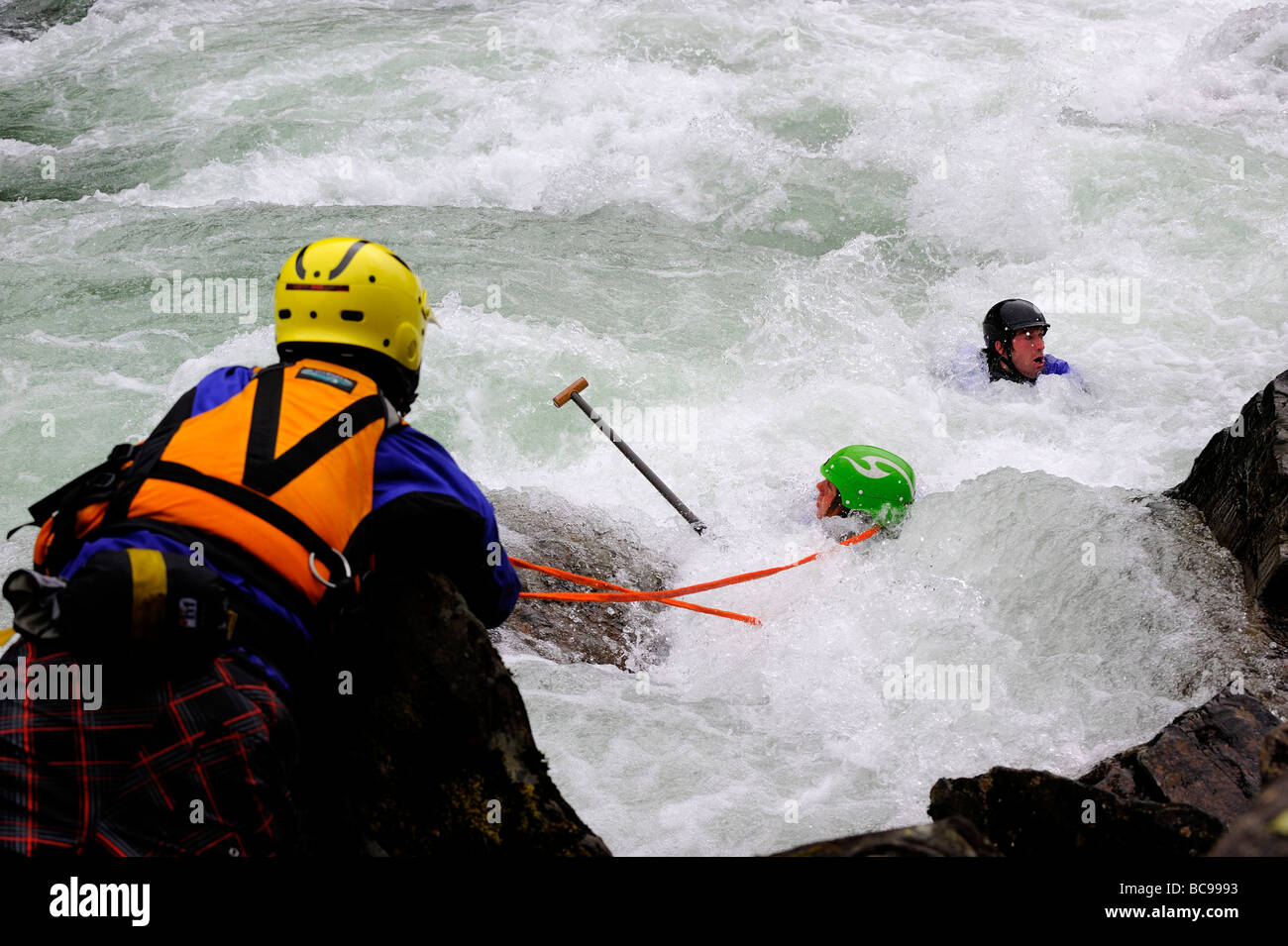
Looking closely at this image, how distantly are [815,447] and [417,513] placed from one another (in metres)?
5.05

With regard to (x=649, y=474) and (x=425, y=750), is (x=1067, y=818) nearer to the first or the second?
(x=425, y=750)

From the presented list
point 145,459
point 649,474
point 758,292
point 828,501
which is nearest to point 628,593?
point 649,474

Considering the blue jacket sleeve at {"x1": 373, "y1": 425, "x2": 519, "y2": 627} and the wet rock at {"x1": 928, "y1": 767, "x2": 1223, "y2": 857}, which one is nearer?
the blue jacket sleeve at {"x1": 373, "y1": 425, "x2": 519, "y2": 627}

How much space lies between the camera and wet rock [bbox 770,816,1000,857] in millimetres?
1689

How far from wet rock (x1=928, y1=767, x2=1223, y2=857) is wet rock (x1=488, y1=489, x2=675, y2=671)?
1.96 metres

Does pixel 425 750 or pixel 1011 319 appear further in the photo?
pixel 1011 319

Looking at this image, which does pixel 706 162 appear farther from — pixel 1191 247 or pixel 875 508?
pixel 875 508

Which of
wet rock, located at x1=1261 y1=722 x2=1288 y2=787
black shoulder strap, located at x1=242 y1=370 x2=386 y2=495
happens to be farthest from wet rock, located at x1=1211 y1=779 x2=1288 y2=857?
black shoulder strap, located at x1=242 y1=370 x2=386 y2=495

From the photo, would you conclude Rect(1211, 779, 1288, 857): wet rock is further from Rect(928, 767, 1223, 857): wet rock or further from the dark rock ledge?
Rect(928, 767, 1223, 857): wet rock

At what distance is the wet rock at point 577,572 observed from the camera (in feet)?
15.1

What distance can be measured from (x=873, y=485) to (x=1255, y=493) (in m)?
1.74

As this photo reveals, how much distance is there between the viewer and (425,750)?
242cm

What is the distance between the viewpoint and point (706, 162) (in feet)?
37.5
